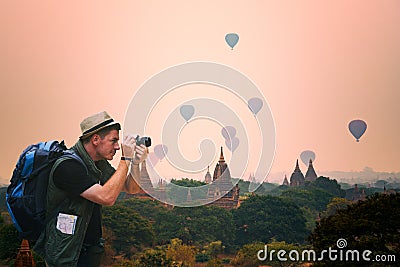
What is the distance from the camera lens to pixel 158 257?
255 inches

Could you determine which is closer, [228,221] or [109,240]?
[109,240]

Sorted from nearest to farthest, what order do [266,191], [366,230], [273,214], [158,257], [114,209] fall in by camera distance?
1. [366,230]
2. [158,257]
3. [114,209]
4. [273,214]
5. [266,191]

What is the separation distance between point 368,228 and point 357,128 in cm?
365

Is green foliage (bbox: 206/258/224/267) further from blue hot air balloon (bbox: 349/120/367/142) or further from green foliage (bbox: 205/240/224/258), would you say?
blue hot air balloon (bbox: 349/120/367/142)

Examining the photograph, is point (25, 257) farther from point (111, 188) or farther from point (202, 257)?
point (202, 257)

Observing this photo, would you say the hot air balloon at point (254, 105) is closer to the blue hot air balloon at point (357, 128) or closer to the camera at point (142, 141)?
the blue hot air balloon at point (357, 128)

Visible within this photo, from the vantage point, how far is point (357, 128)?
827cm

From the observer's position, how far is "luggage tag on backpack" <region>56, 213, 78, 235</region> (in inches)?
80.2

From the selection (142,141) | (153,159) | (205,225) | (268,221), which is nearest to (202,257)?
(205,225)

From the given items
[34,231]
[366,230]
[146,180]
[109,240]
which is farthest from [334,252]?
[34,231]

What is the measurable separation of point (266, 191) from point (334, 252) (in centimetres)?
381

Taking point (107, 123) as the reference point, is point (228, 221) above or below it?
below

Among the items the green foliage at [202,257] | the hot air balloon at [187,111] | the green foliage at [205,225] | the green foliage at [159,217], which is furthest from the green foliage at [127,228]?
the hot air balloon at [187,111]

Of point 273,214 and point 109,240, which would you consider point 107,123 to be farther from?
point 273,214
